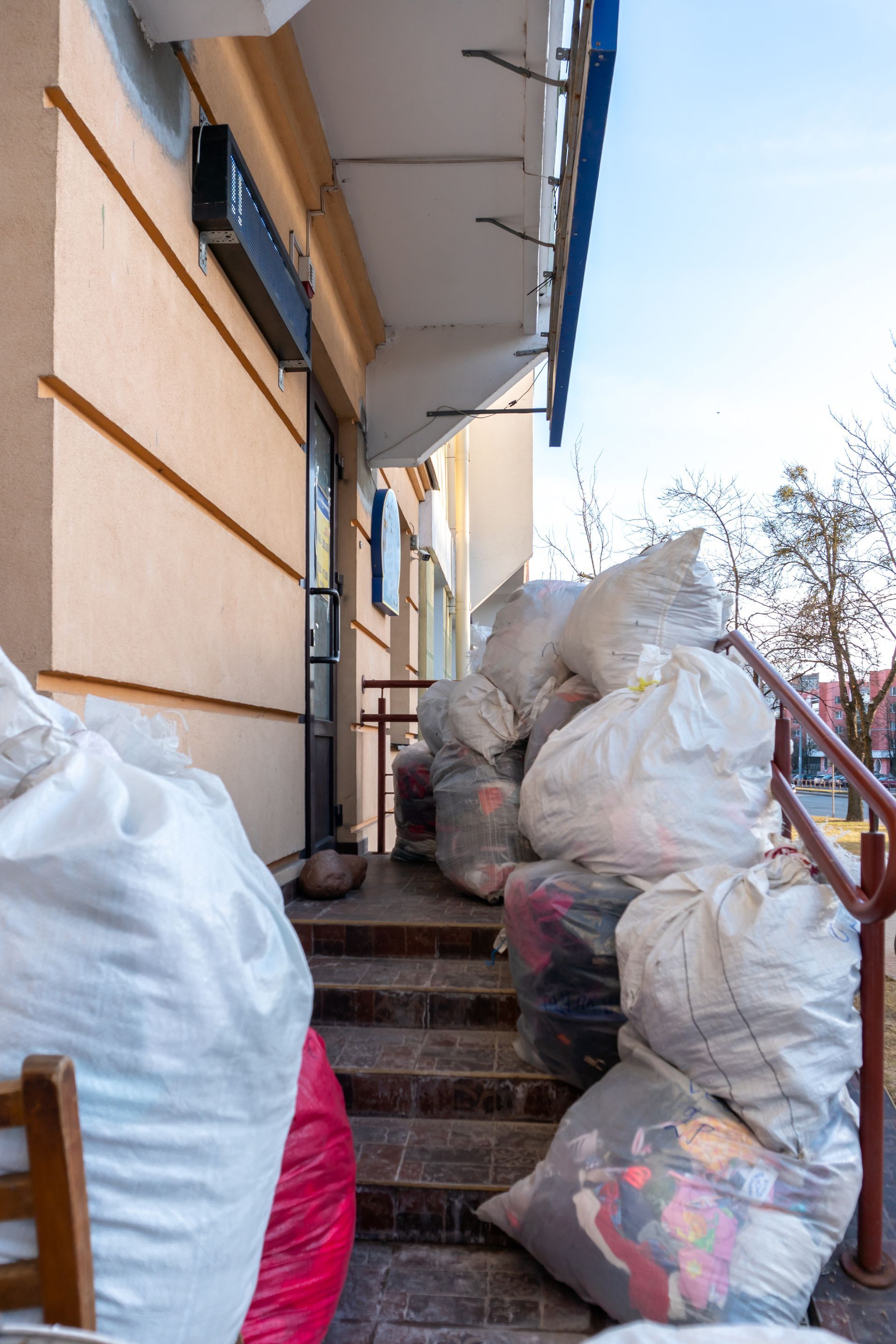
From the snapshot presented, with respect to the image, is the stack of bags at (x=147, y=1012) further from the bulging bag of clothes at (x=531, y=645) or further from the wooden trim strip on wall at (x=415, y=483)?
the wooden trim strip on wall at (x=415, y=483)

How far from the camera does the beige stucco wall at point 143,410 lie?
168 centimetres

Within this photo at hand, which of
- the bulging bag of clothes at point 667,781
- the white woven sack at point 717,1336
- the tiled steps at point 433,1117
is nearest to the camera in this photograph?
the white woven sack at point 717,1336

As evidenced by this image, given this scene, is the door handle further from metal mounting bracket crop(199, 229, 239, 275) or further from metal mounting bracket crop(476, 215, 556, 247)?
metal mounting bracket crop(476, 215, 556, 247)

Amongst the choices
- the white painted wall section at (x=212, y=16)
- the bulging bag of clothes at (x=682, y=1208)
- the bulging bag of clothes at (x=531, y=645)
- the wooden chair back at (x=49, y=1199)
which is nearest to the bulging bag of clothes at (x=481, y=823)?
the bulging bag of clothes at (x=531, y=645)

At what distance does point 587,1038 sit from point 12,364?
1824 mm

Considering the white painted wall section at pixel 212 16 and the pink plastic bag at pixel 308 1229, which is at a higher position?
the white painted wall section at pixel 212 16

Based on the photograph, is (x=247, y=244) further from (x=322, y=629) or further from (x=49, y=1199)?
(x=49, y=1199)

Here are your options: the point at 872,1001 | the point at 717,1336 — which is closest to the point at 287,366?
the point at 872,1001

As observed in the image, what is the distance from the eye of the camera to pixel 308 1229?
61.6 inches

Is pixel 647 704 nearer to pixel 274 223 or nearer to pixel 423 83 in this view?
pixel 274 223

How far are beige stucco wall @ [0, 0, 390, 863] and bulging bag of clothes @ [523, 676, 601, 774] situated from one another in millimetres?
936

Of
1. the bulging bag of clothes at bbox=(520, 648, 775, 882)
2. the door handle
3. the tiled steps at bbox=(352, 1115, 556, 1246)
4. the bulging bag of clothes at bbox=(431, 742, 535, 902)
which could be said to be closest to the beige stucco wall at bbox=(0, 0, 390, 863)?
the door handle

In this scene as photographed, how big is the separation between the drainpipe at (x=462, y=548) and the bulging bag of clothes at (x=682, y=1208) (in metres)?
9.83

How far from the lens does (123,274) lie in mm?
2002
